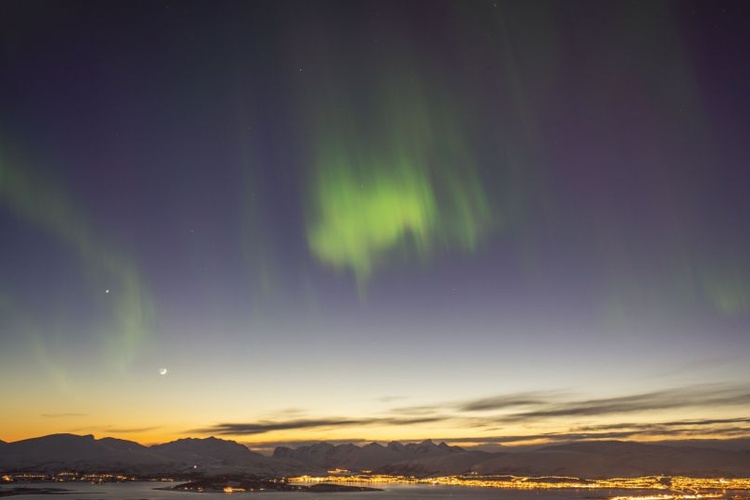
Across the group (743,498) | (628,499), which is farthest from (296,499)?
(743,498)

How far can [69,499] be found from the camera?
598ft

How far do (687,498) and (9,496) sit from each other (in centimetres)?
20611

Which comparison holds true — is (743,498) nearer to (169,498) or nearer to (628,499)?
(628,499)

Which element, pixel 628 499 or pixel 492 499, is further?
pixel 492 499

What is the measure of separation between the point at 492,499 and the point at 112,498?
402 feet

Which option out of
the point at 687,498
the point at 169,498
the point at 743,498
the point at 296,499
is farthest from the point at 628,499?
the point at 169,498

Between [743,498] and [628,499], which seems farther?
[628,499]

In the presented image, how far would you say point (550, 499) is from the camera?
193250 mm

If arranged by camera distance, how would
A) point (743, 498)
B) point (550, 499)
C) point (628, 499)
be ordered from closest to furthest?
point (743, 498) < point (628, 499) < point (550, 499)

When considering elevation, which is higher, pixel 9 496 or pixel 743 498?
pixel 9 496

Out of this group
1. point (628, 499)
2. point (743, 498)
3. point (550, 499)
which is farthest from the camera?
point (550, 499)

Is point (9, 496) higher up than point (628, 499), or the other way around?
point (9, 496)

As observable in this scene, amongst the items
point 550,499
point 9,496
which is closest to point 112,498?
point 9,496

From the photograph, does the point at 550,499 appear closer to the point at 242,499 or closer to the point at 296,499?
the point at 296,499
